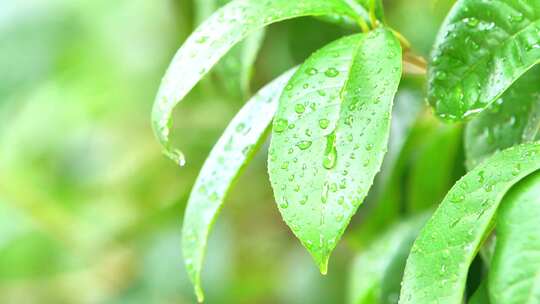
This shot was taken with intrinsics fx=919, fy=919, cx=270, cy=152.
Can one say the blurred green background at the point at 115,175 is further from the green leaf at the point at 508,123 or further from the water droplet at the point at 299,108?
the water droplet at the point at 299,108

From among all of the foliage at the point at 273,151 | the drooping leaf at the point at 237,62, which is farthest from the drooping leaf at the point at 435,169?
the drooping leaf at the point at 237,62

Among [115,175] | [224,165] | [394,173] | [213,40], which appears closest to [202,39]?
[213,40]

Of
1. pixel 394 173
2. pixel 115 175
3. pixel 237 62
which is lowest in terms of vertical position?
pixel 115 175

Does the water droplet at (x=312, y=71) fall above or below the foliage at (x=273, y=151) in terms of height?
above

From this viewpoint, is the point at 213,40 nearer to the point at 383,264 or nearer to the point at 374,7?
the point at 374,7

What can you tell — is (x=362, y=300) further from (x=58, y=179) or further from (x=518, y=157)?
(x=58, y=179)

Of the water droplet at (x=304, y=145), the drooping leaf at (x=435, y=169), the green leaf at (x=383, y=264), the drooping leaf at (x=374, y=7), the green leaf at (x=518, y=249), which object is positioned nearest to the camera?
the green leaf at (x=518, y=249)
